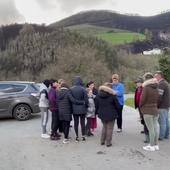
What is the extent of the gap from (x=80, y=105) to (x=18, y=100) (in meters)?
5.43

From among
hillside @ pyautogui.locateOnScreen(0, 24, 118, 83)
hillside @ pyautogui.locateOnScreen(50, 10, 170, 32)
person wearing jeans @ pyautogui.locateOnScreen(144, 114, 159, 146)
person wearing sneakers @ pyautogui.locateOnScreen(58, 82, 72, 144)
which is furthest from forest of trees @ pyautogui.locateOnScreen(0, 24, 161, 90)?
person wearing jeans @ pyautogui.locateOnScreen(144, 114, 159, 146)

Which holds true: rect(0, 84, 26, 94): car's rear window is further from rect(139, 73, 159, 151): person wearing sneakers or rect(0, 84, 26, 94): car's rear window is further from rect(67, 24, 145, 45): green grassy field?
rect(67, 24, 145, 45): green grassy field

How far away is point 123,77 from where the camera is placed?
49.7m

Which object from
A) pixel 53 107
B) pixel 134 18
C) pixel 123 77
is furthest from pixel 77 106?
pixel 134 18

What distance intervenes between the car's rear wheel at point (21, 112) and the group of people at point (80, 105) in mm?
3946

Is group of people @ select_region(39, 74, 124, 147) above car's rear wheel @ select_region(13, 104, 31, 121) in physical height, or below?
above

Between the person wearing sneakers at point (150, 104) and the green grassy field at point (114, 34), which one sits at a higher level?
the green grassy field at point (114, 34)

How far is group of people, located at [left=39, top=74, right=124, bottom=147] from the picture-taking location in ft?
32.2

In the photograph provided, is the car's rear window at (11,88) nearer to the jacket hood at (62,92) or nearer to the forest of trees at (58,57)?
the jacket hood at (62,92)

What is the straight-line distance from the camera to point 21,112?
15.1 meters

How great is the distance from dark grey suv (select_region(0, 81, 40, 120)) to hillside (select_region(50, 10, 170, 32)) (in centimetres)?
6733

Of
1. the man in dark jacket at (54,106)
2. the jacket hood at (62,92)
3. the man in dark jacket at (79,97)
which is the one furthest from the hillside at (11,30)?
the man in dark jacket at (79,97)

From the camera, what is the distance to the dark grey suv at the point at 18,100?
592 inches

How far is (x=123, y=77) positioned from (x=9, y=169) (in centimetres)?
4242
